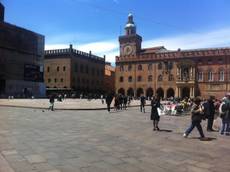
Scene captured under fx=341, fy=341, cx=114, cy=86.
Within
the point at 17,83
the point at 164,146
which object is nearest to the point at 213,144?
the point at 164,146

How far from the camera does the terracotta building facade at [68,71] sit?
8194 centimetres

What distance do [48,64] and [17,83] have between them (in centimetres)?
2128

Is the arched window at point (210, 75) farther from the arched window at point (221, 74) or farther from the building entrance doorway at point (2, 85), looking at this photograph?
the building entrance doorway at point (2, 85)

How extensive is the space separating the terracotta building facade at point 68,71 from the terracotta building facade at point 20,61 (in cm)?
1102

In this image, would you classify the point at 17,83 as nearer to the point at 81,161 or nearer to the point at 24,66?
the point at 24,66

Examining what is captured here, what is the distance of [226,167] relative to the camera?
273 inches

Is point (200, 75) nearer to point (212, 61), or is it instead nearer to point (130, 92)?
point (212, 61)

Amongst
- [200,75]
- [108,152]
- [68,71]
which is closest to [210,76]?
[200,75]

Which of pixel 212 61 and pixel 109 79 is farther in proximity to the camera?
pixel 109 79

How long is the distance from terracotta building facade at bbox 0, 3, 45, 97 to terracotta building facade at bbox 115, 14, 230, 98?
23.6 meters

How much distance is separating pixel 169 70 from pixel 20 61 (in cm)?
3409

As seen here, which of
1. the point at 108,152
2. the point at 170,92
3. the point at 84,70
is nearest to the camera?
the point at 108,152

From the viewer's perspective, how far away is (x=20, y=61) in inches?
2618

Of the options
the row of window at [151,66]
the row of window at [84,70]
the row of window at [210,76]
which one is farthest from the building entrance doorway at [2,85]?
the row of window at [210,76]
